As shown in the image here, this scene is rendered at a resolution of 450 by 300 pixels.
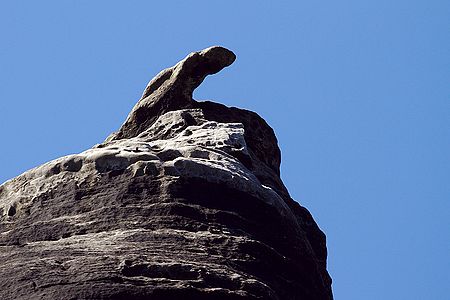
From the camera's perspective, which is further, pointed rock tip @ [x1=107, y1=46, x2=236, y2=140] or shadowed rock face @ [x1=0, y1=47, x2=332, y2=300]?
pointed rock tip @ [x1=107, y1=46, x2=236, y2=140]

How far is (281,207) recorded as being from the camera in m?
10.4

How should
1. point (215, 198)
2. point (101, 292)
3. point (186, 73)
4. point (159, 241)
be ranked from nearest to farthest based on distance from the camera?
1. point (101, 292)
2. point (159, 241)
3. point (215, 198)
4. point (186, 73)

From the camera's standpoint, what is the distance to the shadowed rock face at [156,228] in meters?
8.95

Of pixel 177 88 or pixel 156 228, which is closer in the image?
pixel 156 228

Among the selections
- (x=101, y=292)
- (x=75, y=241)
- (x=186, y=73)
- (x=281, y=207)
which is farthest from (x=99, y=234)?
(x=186, y=73)

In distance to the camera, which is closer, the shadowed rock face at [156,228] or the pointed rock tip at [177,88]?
the shadowed rock face at [156,228]

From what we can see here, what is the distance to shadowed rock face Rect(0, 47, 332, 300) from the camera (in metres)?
8.95

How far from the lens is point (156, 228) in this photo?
9.52m

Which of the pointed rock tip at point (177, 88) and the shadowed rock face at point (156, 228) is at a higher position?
the pointed rock tip at point (177, 88)

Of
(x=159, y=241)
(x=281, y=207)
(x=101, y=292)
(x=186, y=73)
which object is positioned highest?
(x=186, y=73)

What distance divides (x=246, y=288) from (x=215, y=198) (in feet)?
3.29

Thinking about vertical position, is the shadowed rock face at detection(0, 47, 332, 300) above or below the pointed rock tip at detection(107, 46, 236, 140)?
below

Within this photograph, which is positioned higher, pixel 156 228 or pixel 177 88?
pixel 177 88

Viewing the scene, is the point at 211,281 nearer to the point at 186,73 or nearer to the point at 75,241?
the point at 75,241
